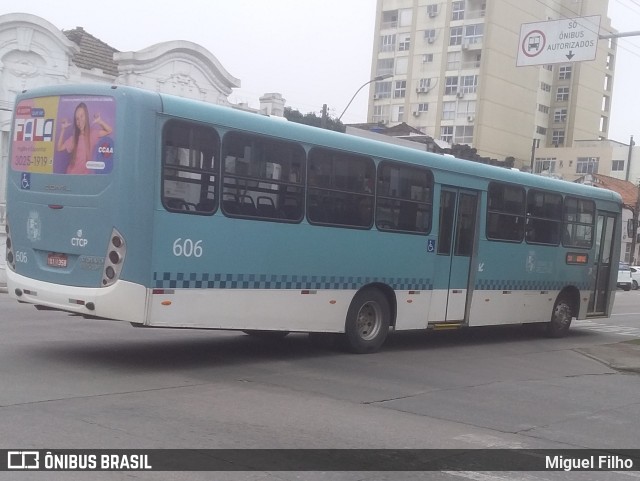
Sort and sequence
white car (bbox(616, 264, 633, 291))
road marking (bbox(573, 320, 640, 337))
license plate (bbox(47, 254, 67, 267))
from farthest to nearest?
white car (bbox(616, 264, 633, 291))
road marking (bbox(573, 320, 640, 337))
license plate (bbox(47, 254, 67, 267))

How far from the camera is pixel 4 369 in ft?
30.7

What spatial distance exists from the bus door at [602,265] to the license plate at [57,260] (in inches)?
514

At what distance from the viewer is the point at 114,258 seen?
9445 millimetres

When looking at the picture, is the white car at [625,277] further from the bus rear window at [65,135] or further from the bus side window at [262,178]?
the bus rear window at [65,135]

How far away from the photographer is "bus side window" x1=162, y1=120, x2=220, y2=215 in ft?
31.8

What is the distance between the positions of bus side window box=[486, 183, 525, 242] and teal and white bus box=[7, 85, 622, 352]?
1.02ft

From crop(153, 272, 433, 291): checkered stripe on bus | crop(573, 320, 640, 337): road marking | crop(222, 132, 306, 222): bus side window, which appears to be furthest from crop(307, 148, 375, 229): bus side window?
crop(573, 320, 640, 337): road marking

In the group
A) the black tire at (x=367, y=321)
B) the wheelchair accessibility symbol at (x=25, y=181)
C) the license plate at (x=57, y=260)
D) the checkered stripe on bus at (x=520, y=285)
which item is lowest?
the black tire at (x=367, y=321)

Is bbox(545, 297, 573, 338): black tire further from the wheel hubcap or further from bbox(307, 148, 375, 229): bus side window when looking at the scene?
bbox(307, 148, 375, 229): bus side window

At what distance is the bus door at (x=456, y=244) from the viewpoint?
14086 mm

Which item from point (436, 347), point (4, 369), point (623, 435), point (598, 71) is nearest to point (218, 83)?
point (436, 347)

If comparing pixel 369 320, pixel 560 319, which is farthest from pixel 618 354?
pixel 369 320

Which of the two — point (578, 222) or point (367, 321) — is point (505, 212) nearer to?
point (578, 222)

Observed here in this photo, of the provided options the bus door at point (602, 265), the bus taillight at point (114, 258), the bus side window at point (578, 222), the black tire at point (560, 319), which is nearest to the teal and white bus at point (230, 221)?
the bus taillight at point (114, 258)
